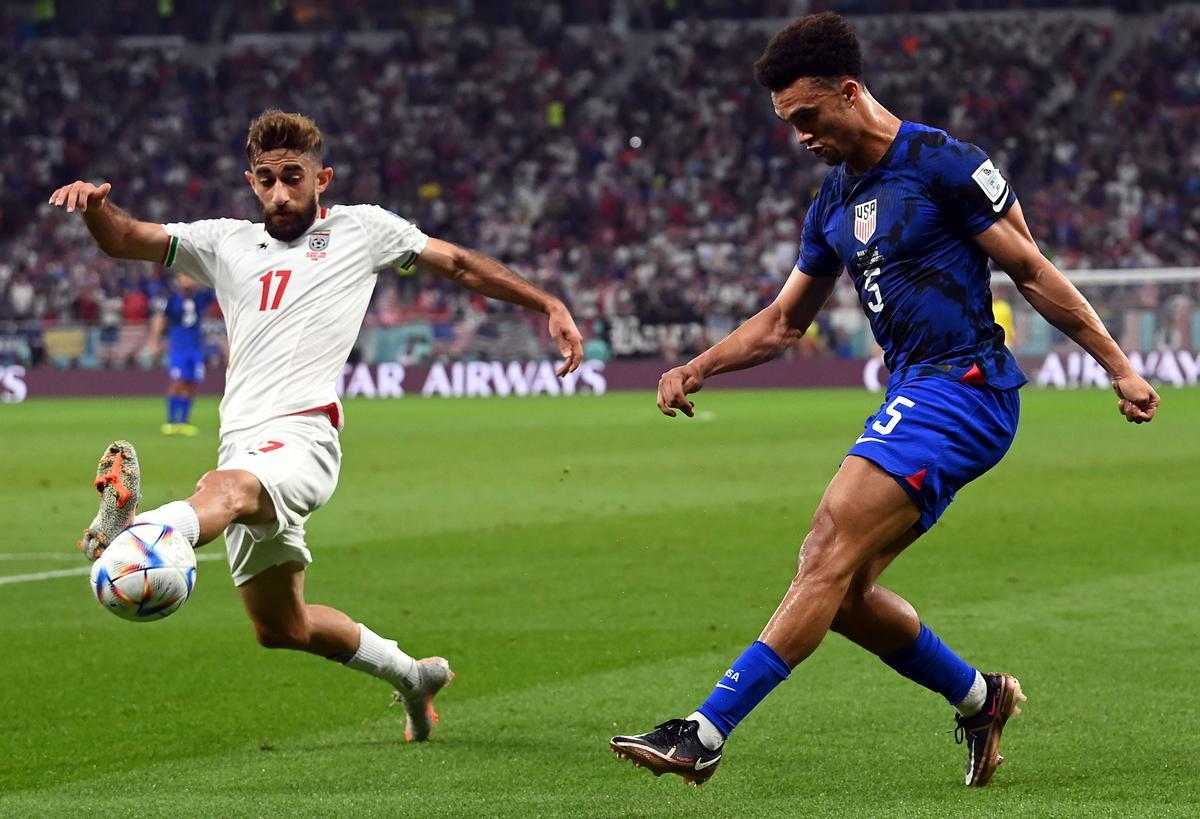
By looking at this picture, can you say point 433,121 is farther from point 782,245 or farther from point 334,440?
point 334,440

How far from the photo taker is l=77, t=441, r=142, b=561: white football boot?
5.26 meters

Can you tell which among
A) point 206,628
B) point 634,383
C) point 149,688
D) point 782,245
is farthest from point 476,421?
point 149,688

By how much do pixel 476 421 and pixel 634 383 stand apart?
9.56 meters

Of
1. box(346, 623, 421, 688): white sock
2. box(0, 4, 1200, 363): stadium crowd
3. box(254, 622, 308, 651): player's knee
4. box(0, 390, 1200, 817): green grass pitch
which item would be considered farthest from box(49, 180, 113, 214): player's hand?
box(0, 4, 1200, 363): stadium crowd

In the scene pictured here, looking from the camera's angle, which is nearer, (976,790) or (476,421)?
(976,790)

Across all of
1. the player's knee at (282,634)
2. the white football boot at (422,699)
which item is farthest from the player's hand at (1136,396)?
the player's knee at (282,634)

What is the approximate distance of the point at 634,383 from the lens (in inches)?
1423

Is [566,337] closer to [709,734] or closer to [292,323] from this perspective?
[292,323]

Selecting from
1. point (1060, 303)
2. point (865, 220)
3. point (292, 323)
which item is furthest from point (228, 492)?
point (1060, 303)

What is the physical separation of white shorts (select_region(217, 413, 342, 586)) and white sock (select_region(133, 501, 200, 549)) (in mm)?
403

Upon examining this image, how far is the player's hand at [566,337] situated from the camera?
6305 millimetres

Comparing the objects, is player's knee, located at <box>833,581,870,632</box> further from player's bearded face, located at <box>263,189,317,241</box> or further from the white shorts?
player's bearded face, located at <box>263,189,317,241</box>

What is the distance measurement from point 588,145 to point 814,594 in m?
39.8

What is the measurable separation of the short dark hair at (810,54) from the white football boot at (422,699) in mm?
2534
